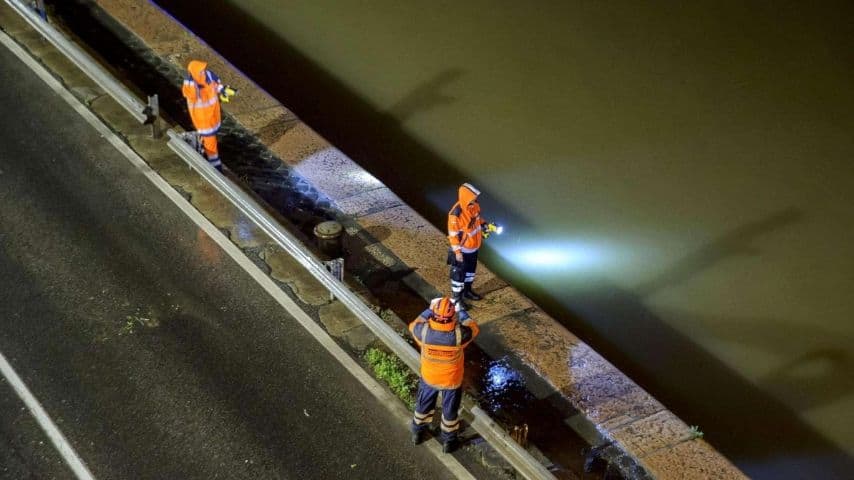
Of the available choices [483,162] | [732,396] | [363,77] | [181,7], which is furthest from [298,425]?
[181,7]

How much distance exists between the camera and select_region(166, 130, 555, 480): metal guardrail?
802 centimetres

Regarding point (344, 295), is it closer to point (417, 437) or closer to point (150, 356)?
point (417, 437)

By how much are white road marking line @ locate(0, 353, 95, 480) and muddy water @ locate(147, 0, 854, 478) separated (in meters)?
6.26

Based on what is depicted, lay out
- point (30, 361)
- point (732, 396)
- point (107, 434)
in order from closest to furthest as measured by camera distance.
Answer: point (107, 434), point (30, 361), point (732, 396)

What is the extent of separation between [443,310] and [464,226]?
2.34 m

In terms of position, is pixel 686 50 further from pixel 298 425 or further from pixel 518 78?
pixel 298 425

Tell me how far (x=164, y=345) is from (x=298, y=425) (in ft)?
5.89

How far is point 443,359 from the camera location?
7.95m

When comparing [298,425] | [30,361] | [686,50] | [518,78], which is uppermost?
[686,50]

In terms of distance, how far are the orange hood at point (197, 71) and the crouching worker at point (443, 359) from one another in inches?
198

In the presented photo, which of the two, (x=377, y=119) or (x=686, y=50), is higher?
(x=686, y=50)

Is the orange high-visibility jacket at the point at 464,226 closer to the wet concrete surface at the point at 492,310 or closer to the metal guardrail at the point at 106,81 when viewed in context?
the wet concrete surface at the point at 492,310

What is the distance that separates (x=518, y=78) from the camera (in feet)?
57.6

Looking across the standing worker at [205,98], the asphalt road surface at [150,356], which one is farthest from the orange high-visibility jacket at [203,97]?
the asphalt road surface at [150,356]
